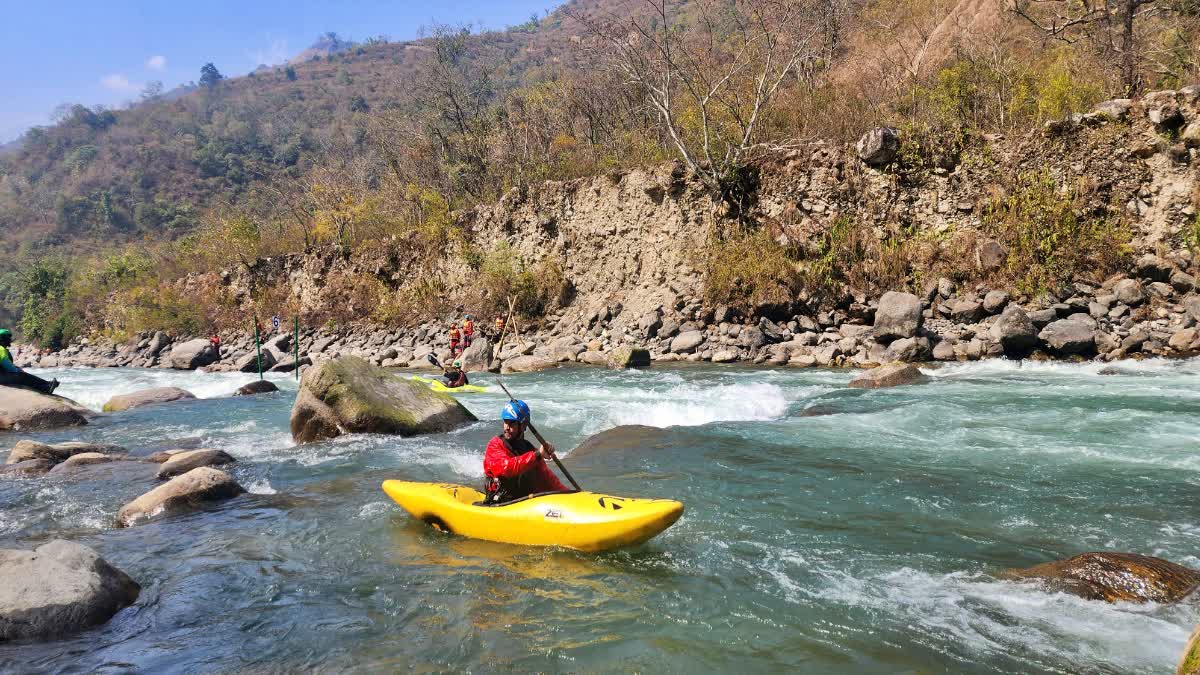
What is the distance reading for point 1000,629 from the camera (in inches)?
127

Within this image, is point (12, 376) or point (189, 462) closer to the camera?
point (189, 462)

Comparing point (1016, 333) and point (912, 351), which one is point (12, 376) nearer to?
point (912, 351)

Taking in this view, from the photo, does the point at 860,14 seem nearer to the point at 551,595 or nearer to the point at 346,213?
the point at 346,213

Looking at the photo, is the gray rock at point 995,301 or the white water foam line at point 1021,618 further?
the gray rock at point 995,301

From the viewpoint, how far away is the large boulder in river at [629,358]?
14.7m

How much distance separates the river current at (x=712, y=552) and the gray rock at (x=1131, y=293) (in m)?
4.12

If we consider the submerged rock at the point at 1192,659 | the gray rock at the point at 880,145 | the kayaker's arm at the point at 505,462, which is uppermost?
the gray rock at the point at 880,145

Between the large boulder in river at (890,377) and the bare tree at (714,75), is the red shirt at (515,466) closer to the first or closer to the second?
the large boulder in river at (890,377)

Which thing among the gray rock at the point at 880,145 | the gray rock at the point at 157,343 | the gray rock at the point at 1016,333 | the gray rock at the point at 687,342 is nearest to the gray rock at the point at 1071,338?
the gray rock at the point at 1016,333

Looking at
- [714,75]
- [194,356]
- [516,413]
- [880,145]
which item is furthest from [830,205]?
[194,356]

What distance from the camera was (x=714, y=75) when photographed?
19.6 meters

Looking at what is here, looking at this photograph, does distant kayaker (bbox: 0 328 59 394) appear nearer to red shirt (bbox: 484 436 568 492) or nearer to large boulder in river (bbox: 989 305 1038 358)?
red shirt (bbox: 484 436 568 492)

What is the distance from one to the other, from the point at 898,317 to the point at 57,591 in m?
12.9

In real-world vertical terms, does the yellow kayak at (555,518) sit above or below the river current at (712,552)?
above
